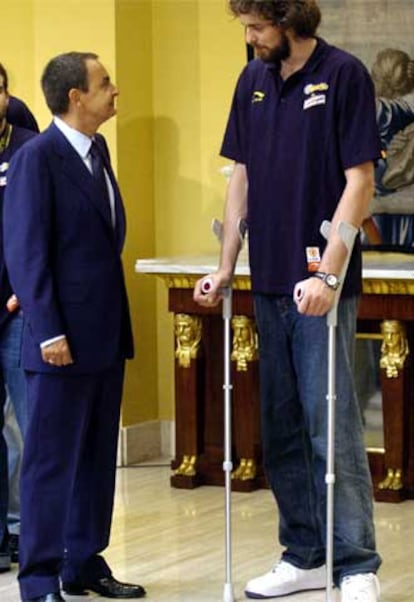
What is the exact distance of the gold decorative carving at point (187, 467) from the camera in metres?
5.76

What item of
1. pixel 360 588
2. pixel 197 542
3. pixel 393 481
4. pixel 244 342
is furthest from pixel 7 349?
pixel 393 481

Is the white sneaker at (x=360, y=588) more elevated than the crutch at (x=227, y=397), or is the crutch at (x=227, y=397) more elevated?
the crutch at (x=227, y=397)

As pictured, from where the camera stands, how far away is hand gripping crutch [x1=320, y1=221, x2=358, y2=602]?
362 centimetres

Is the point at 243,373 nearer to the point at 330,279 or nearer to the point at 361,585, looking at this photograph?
the point at 361,585

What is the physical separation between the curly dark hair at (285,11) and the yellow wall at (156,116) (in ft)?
7.71

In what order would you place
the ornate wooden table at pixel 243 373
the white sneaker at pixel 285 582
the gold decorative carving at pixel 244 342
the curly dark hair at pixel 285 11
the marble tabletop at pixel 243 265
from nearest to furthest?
1. the curly dark hair at pixel 285 11
2. the white sneaker at pixel 285 582
3. the marble tabletop at pixel 243 265
4. the ornate wooden table at pixel 243 373
5. the gold decorative carving at pixel 244 342

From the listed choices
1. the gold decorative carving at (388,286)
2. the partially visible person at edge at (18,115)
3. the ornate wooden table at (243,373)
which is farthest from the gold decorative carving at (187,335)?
the partially visible person at edge at (18,115)

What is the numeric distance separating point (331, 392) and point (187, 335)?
215 centimetres

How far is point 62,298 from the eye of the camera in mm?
3904

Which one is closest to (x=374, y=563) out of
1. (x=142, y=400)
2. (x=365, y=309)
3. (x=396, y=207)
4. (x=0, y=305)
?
(x=0, y=305)

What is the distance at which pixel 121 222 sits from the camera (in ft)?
13.4

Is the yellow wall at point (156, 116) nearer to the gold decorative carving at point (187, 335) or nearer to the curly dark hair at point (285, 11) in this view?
the gold decorative carving at point (187, 335)

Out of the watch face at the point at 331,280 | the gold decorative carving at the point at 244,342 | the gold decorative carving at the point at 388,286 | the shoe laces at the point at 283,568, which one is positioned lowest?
the shoe laces at the point at 283,568

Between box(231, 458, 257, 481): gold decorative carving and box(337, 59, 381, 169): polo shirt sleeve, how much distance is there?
2.18 metres
